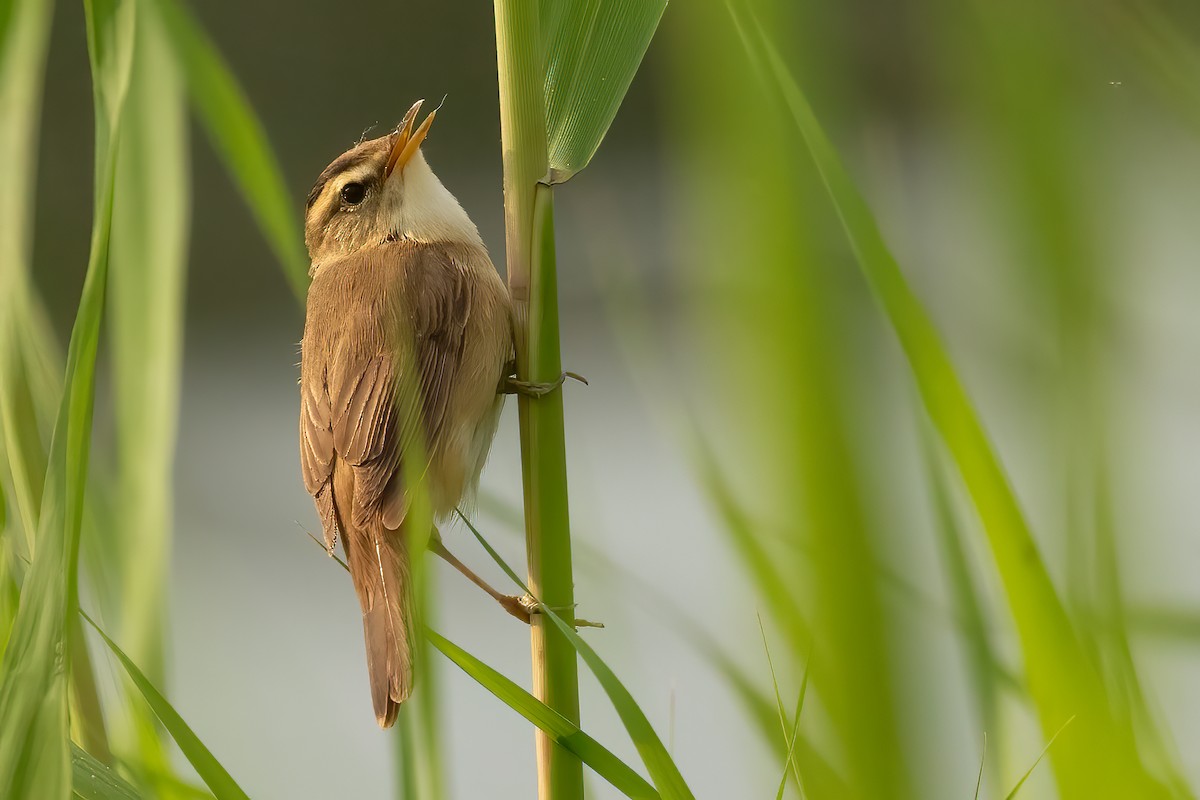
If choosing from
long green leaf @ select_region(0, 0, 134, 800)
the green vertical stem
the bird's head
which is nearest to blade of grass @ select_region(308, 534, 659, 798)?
the green vertical stem

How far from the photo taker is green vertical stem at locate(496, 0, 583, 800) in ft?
3.68

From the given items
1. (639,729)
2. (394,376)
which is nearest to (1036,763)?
(639,729)

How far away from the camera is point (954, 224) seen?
21.0 inches

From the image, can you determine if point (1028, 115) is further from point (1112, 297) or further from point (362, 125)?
point (362, 125)

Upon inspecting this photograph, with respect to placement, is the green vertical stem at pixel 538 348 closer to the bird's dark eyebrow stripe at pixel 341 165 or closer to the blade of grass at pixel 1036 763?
the blade of grass at pixel 1036 763

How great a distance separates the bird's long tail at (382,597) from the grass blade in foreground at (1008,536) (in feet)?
2.91

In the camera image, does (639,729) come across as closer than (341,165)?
Yes

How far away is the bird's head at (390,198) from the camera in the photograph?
7.97 ft

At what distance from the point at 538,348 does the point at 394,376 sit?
80 centimetres

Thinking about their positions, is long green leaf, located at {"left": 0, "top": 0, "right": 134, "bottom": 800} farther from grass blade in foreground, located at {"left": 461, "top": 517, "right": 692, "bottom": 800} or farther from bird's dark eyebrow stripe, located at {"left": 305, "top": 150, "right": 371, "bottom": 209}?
bird's dark eyebrow stripe, located at {"left": 305, "top": 150, "right": 371, "bottom": 209}

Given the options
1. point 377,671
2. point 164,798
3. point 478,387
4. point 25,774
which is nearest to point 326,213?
point 478,387

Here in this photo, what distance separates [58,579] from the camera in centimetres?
81

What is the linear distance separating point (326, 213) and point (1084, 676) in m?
2.41

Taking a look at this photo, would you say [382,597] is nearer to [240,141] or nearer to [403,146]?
[240,141]
